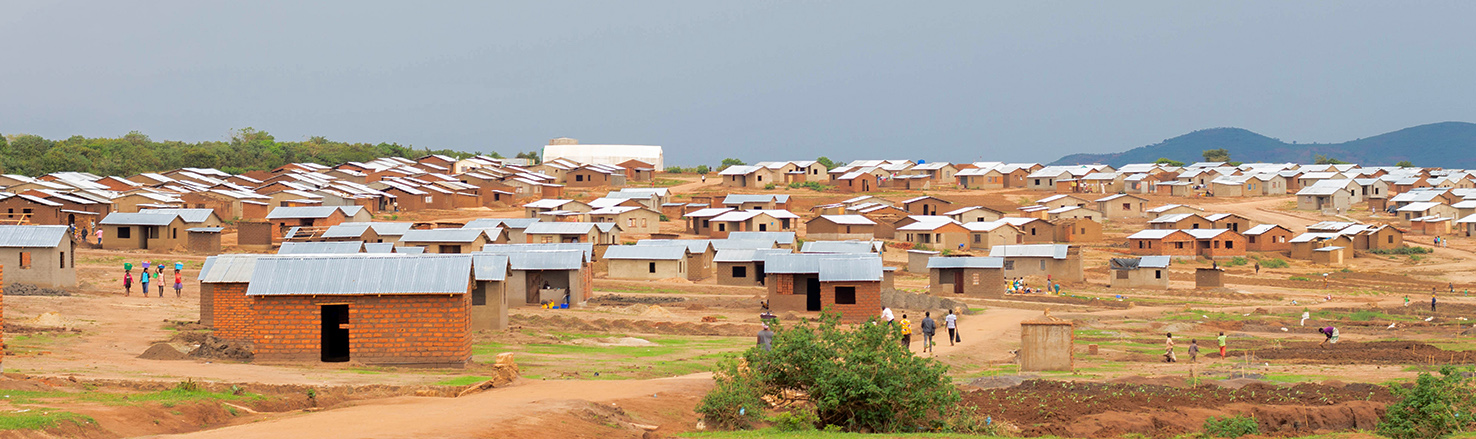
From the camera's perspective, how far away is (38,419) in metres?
17.5

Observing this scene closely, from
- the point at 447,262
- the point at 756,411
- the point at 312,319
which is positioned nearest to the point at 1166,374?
the point at 756,411

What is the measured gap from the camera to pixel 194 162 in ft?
420

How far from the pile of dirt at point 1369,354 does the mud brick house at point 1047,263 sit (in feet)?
86.4

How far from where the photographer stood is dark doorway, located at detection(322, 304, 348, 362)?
27984 millimetres

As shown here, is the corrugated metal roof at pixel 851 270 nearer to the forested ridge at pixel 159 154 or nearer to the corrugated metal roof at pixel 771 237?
the corrugated metal roof at pixel 771 237

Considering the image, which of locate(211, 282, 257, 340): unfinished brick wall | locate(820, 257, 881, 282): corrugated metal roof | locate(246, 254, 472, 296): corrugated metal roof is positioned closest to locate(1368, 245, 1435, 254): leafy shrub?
locate(820, 257, 881, 282): corrugated metal roof

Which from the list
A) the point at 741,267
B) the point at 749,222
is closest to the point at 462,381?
the point at 741,267

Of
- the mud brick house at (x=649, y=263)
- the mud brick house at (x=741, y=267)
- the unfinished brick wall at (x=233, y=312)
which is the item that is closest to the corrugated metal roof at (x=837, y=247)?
the mud brick house at (x=741, y=267)

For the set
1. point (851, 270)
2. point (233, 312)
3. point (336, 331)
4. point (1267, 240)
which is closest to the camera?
point (336, 331)

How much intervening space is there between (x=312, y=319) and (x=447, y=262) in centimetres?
308

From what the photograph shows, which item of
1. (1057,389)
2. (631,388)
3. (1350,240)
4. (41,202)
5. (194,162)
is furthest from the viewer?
(194,162)

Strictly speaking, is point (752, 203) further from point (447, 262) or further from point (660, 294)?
point (447, 262)

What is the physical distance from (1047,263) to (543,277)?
29.9 meters

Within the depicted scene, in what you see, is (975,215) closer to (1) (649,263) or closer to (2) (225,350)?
(1) (649,263)
